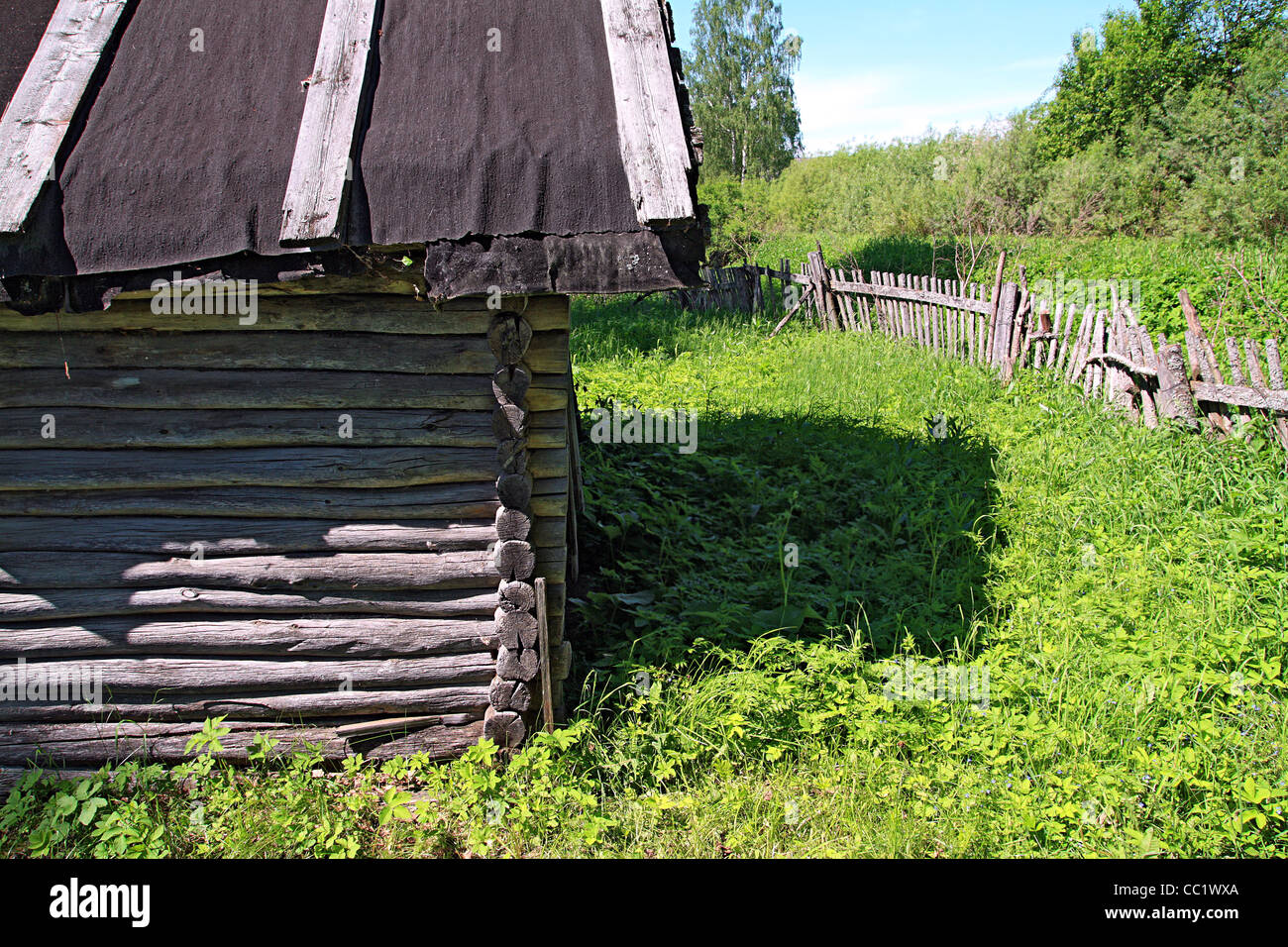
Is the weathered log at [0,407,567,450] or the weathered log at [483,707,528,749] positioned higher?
the weathered log at [0,407,567,450]

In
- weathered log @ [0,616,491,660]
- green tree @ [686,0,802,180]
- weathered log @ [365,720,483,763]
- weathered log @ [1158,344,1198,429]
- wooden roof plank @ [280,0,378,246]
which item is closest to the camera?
wooden roof plank @ [280,0,378,246]

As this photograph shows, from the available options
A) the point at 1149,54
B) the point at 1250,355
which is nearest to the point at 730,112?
the point at 1149,54

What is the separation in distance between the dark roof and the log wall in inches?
14.1

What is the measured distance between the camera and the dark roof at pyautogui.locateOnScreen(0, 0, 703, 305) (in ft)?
10.9

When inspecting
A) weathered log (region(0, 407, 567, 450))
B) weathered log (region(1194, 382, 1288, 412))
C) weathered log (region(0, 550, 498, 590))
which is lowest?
weathered log (region(0, 550, 498, 590))

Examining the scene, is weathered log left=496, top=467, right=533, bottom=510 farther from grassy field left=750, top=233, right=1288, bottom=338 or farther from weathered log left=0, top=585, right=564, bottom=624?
grassy field left=750, top=233, right=1288, bottom=338

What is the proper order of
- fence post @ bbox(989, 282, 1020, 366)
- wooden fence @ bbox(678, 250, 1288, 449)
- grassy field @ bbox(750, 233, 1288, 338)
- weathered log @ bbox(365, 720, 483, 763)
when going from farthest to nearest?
grassy field @ bbox(750, 233, 1288, 338)
fence post @ bbox(989, 282, 1020, 366)
wooden fence @ bbox(678, 250, 1288, 449)
weathered log @ bbox(365, 720, 483, 763)

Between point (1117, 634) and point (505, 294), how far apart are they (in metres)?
3.68

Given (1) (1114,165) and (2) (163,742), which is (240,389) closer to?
(2) (163,742)

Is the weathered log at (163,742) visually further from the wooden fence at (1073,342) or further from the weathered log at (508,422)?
the wooden fence at (1073,342)

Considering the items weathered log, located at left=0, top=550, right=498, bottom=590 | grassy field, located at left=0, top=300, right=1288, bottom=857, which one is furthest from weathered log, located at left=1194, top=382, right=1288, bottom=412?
Answer: weathered log, located at left=0, top=550, right=498, bottom=590

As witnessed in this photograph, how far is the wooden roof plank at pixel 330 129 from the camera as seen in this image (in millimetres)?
3266

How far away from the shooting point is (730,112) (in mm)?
43656

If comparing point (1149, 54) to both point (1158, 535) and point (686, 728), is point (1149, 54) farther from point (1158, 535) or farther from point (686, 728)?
point (686, 728)
